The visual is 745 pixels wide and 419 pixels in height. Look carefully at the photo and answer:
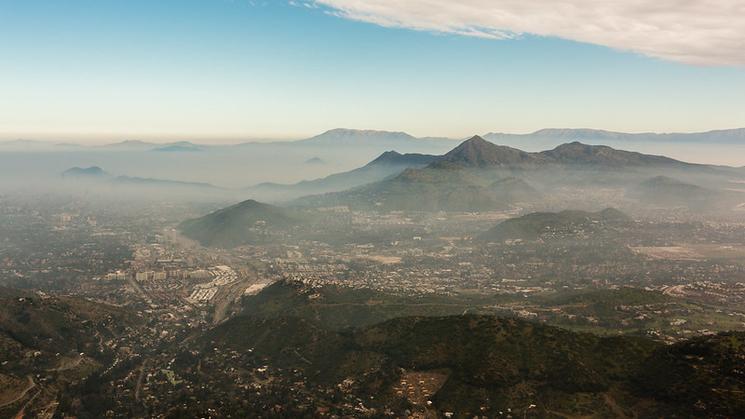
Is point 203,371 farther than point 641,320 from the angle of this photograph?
No

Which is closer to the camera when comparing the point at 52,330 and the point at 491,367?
the point at 491,367

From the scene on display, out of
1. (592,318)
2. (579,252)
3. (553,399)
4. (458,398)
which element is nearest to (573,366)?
(553,399)

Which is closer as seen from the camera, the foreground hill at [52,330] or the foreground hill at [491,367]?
the foreground hill at [491,367]

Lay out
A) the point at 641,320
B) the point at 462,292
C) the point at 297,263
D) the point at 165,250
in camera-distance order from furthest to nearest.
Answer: the point at 165,250, the point at 297,263, the point at 462,292, the point at 641,320

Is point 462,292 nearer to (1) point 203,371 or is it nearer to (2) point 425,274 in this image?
(2) point 425,274

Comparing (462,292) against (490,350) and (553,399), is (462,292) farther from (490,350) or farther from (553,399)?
(553,399)

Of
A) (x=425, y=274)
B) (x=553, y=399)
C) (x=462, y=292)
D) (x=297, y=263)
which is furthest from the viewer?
(x=297, y=263)

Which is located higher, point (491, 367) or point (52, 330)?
point (491, 367)

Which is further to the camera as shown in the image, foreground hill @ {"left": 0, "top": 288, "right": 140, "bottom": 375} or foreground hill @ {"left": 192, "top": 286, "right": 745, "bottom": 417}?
foreground hill @ {"left": 0, "top": 288, "right": 140, "bottom": 375}

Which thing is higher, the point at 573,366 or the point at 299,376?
the point at 573,366
